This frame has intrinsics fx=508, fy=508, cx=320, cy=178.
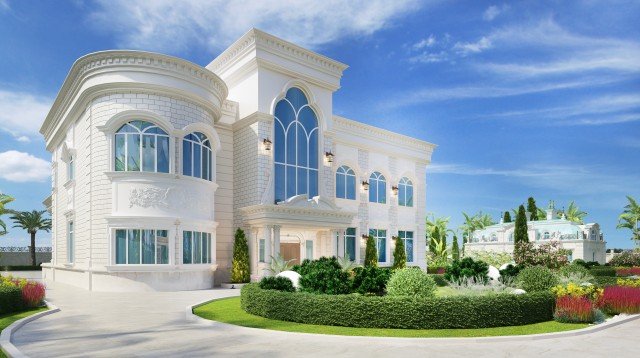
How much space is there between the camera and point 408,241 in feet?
117

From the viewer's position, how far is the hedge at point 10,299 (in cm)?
1370

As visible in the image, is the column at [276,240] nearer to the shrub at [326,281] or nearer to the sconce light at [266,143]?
the sconce light at [266,143]

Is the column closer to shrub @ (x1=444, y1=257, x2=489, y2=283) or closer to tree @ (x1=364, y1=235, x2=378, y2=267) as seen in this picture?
tree @ (x1=364, y1=235, x2=378, y2=267)

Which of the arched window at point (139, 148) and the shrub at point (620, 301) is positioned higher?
the arched window at point (139, 148)

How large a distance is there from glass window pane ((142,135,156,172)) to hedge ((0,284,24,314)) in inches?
305

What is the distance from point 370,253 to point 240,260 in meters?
9.73

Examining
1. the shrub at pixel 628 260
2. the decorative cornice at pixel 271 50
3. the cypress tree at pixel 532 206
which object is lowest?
the shrub at pixel 628 260

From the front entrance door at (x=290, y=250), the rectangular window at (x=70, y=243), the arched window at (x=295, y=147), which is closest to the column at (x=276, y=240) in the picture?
the arched window at (x=295, y=147)

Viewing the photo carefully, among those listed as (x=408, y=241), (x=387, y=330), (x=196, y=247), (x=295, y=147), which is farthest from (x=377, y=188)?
(x=387, y=330)

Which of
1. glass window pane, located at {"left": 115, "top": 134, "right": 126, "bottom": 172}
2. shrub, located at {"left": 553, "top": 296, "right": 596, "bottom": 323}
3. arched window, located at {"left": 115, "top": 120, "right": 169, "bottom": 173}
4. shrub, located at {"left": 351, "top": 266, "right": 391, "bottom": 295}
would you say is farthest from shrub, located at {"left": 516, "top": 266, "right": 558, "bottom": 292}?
glass window pane, located at {"left": 115, "top": 134, "right": 126, "bottom": 172}

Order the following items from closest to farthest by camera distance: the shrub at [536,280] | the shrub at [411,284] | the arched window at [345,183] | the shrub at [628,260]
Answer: the shrub at [411,284] → the shrub at [536,280] → the arched window at [345,183] → the shrub at [628,260]

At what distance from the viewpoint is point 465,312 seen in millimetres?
10883

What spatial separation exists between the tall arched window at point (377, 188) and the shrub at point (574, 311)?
69.1ft

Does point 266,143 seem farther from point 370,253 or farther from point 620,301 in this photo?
point 620,301
